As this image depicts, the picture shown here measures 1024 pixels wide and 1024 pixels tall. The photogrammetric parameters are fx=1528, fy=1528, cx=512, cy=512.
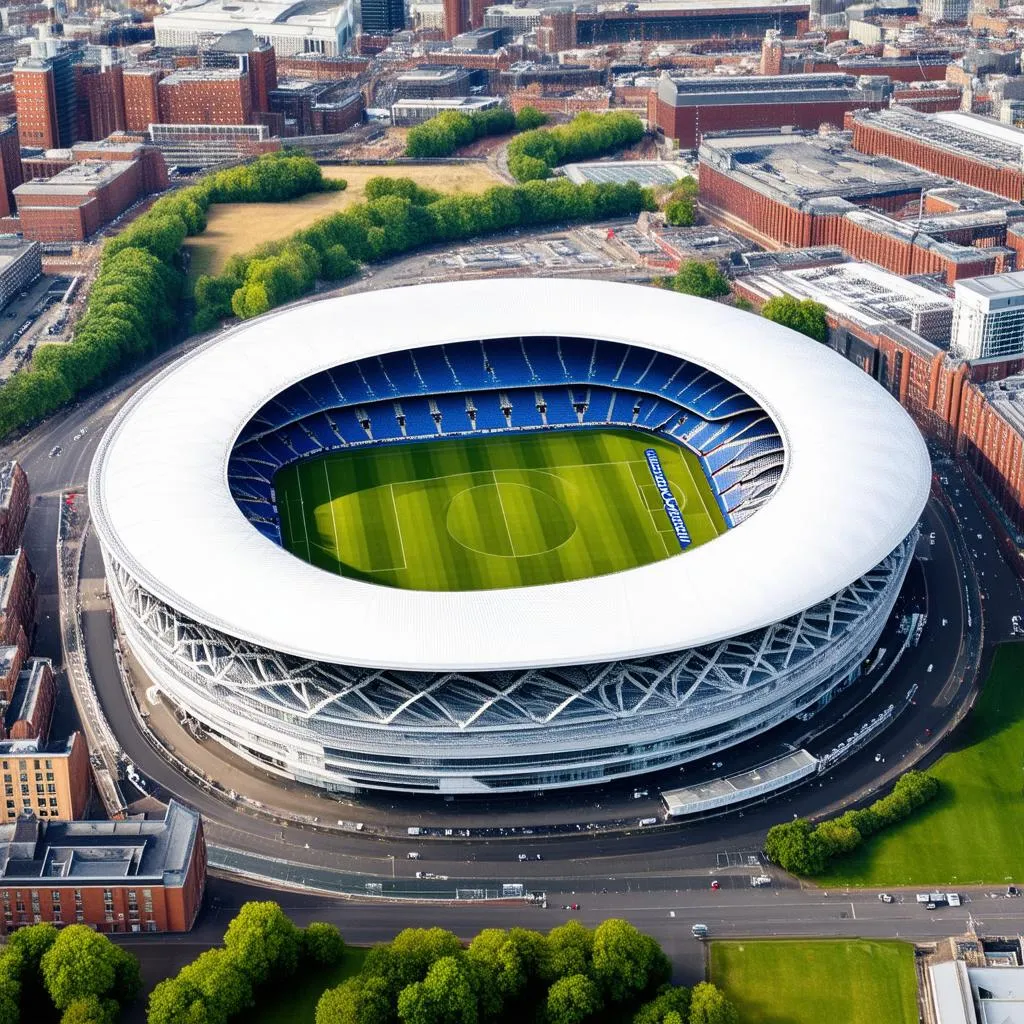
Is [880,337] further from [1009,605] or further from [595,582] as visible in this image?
[595,582]

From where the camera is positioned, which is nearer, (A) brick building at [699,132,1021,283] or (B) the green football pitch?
(B) the green football pitch

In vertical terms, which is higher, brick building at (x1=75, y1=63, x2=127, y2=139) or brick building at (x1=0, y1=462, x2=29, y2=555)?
brick building at (x1=75, y1=63, x2=127, y2=139)

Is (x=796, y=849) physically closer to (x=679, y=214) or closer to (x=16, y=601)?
(x=16, y=601)

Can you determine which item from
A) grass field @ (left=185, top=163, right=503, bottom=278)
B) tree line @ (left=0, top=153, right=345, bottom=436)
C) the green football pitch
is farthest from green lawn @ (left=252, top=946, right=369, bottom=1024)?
grass field @ (left=185, top=163, right=503, bottom=278)

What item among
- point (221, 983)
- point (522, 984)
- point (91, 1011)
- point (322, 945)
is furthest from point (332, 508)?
point (91, 1011)

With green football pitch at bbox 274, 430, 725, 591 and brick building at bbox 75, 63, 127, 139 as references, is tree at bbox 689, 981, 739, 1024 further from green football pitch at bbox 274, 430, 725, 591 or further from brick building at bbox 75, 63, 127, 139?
brick building at bbox 75, 63, 127, 139

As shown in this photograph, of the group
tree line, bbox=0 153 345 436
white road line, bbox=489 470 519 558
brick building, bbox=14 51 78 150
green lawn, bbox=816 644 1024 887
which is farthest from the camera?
brick building, bbox=14 51 78 150

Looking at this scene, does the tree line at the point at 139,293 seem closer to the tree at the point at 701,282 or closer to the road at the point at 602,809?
the road at the point at 602,809
